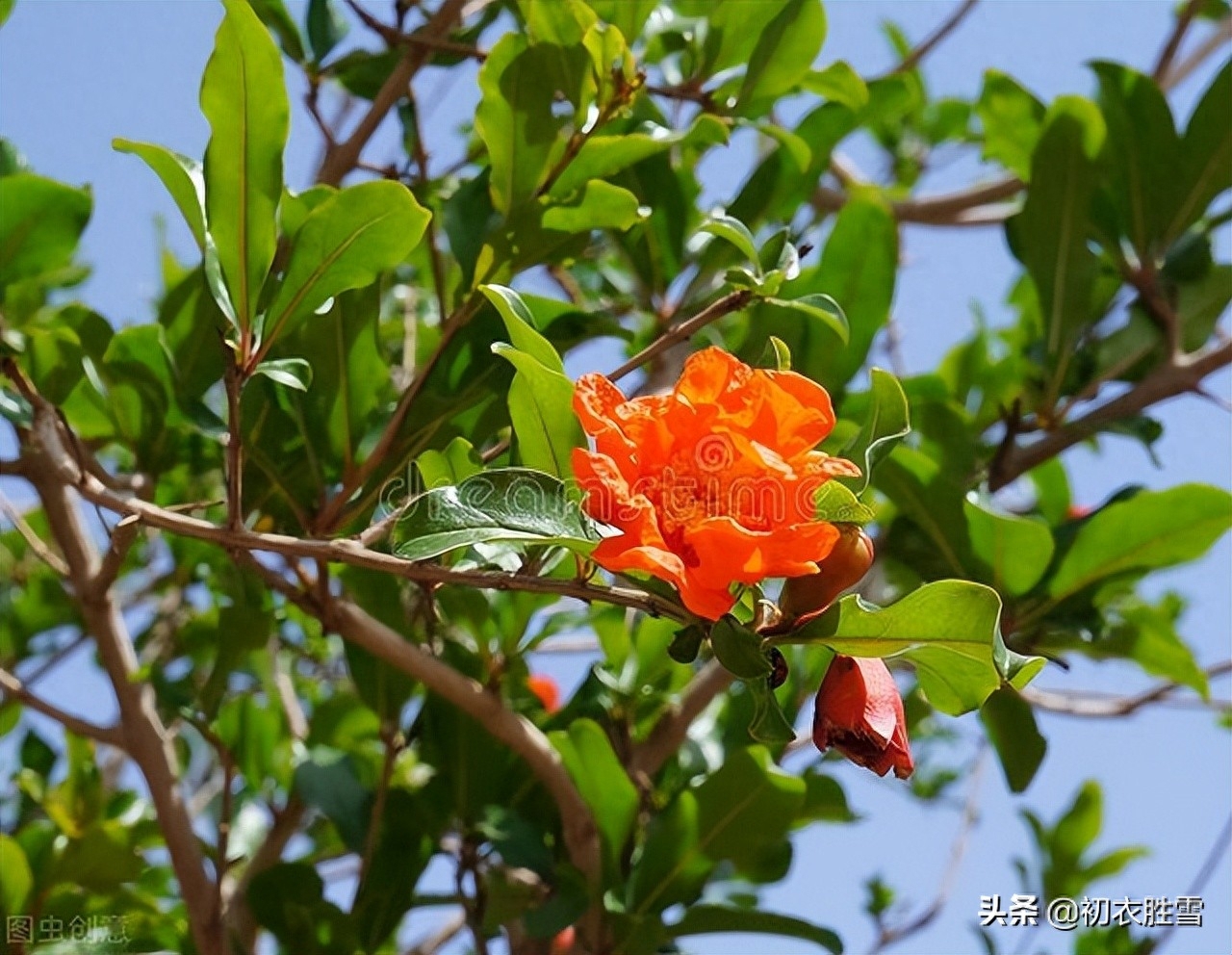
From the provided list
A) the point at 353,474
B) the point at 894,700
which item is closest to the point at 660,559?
the point at 894,700

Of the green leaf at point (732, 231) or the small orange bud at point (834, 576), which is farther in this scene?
the green leaf at point (732, 231)

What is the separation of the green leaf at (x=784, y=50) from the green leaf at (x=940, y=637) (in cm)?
76

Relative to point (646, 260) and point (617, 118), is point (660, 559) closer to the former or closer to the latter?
point (617, 118)

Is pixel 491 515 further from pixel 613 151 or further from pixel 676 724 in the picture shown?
pixel 676 724

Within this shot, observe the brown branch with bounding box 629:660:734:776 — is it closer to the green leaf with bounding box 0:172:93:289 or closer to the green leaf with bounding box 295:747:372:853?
the green leaf with bounding box 295:747:372:853

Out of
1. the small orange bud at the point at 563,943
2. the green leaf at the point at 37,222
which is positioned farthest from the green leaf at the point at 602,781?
the green leaf at the point at 37,222

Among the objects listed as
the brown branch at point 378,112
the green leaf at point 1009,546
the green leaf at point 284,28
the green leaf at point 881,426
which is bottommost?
the green leaf at point 881,426

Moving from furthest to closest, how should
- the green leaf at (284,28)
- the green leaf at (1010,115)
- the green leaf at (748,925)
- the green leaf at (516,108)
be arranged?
the green leaf at (1010,115)
the green leaf at (284,28)
the green leaf at (748,925)
the green leaf at (516,108)

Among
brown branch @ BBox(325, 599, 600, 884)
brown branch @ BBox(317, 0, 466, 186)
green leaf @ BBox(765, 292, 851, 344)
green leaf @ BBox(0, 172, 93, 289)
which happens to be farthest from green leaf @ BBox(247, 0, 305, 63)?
green leaf @ BBox(765, 292, 851, 344)

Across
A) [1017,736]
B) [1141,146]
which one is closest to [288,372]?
[1017,736]

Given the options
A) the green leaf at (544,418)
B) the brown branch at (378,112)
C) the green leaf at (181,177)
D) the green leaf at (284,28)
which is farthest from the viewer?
the green leaf at (284,28)

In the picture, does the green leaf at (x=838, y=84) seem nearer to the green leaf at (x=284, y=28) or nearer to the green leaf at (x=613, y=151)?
the green leaf at (x=613, y=151)

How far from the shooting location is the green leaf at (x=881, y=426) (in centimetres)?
80

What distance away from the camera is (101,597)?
4.43 ft
